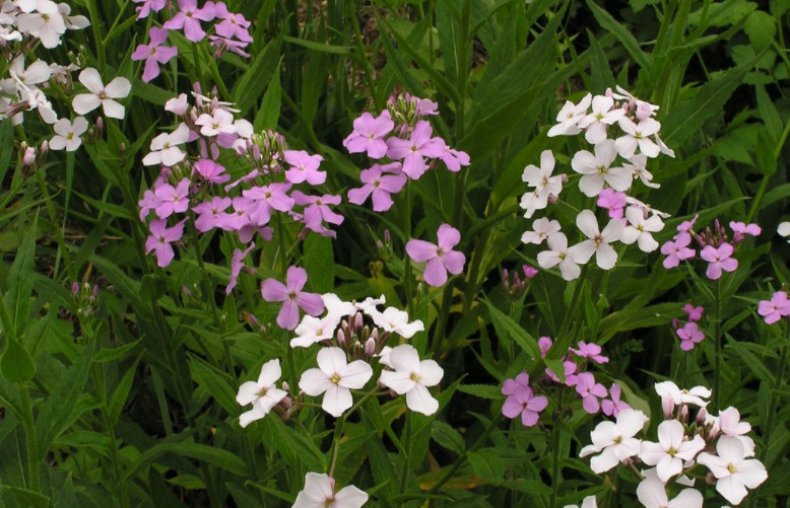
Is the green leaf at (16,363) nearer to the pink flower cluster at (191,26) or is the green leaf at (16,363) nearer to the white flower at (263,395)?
the white flower at (263,395)

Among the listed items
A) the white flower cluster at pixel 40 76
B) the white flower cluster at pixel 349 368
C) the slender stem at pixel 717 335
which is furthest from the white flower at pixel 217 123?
the slender stem at pixel 717 335

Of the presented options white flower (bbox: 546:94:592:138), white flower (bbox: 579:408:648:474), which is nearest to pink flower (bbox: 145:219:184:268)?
white flower (bbox: 546:94:592:138)

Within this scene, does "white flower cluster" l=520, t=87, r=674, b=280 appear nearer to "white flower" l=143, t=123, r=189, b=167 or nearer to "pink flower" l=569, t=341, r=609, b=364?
"pink flower" l=569, t=341, r=609, b=364

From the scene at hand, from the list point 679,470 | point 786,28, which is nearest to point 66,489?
point 679,470

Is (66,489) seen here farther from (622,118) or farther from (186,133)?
(622,118)

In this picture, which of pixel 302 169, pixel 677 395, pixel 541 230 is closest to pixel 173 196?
pixel 302 169

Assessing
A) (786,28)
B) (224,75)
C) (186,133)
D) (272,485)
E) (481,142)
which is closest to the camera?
(186,133)

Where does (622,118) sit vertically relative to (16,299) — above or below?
above

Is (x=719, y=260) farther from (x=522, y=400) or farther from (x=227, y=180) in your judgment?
(x=227, y=180)
